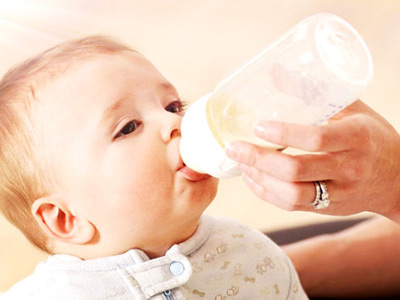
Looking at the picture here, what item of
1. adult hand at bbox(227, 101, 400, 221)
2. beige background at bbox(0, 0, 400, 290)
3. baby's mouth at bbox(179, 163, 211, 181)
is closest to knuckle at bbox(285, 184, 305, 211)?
adult hand at bbox(227, 101, 400, 221)

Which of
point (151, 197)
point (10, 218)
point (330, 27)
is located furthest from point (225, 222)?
point (330, 27)

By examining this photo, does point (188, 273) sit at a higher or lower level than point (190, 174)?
lower

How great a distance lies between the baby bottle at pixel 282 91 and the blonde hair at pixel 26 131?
0.25m

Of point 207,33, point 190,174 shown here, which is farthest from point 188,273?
point 207,33

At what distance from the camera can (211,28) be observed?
79.0 inches

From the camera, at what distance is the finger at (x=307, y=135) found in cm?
71

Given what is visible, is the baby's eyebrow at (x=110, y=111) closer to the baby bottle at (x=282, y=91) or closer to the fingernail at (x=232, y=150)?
the baby bottle at (x=282, y=91)

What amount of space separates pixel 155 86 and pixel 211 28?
109 centimetres

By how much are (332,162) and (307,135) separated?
8cm

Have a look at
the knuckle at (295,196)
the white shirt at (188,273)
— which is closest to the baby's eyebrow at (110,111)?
the white shirt at (188,273)

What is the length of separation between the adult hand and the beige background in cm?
80

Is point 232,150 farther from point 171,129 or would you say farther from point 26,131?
point 26,131

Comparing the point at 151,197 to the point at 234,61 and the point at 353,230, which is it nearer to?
the point at 353,230

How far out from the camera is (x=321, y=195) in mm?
801
